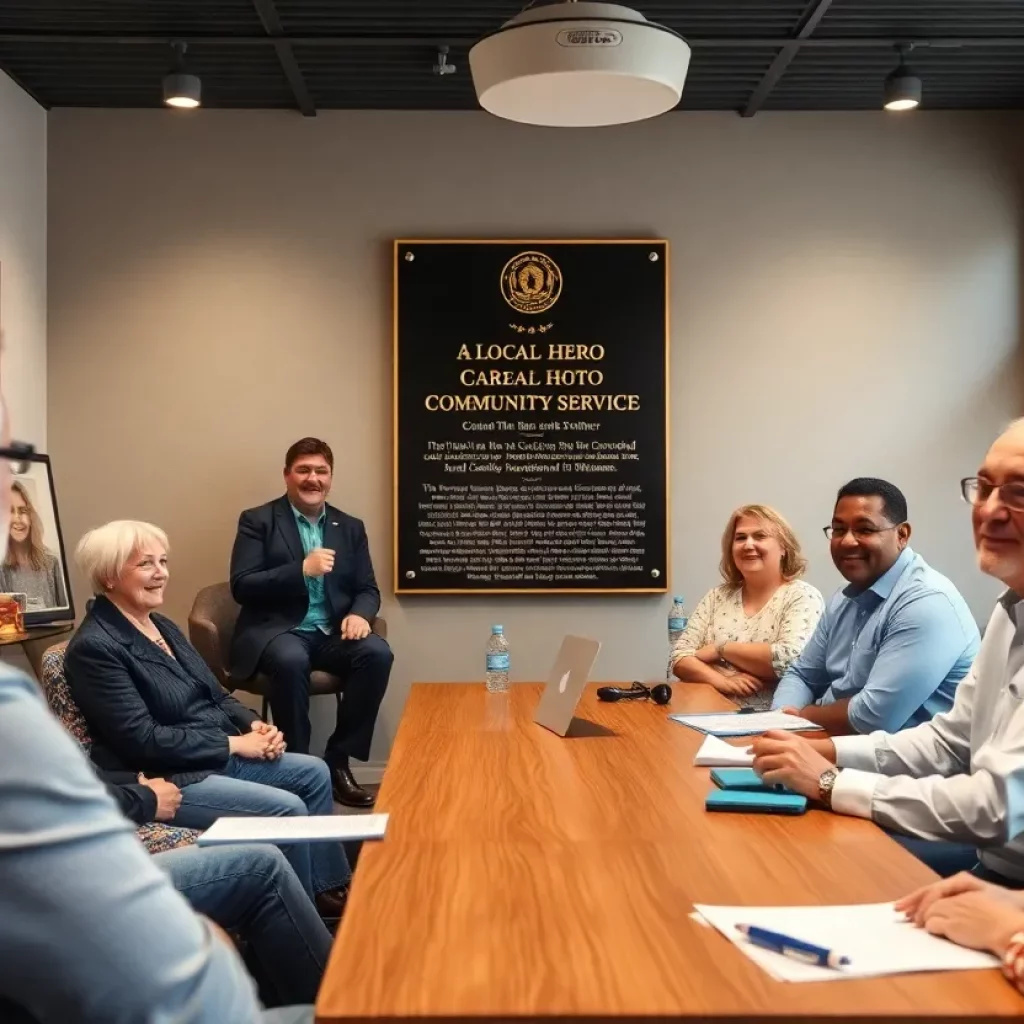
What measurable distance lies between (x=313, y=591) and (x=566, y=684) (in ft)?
8.09

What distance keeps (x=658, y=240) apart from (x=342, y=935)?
Answer: 178 inches

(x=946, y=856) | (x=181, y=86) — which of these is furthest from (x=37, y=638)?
(x=946, y=856)

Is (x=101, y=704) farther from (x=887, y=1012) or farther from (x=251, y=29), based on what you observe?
(x=251, y=29)

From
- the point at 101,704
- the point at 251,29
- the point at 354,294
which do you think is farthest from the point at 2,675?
the point at 354,294

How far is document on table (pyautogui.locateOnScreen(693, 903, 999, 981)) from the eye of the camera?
1.37 meters

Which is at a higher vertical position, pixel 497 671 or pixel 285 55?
pixel 285 55

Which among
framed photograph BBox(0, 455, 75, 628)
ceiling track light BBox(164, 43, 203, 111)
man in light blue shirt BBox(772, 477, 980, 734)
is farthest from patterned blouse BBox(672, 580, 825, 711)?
ceiling track light BBox(164, 43, 203, 111)

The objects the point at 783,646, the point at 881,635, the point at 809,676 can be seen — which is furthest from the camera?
the point at 783,646

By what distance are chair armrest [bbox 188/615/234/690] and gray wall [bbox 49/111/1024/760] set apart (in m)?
0.59

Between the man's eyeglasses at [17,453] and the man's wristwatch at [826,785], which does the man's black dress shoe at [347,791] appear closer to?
the man's wristwatch at [826,785]

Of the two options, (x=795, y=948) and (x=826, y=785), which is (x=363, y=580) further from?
(x=795, y=948)

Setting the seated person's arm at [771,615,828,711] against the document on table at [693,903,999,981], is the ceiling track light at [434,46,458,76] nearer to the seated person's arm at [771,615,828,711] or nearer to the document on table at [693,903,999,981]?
the seated person's arm at [771,615,828,711]

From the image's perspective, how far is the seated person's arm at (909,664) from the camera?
294 centimetres

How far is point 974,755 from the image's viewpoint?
219cm
